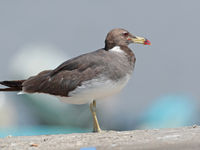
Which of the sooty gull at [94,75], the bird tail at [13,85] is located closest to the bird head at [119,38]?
the sooty gull at [94,75]

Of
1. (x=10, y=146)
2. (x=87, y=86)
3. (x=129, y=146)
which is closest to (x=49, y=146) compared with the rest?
(x=10, y=146)

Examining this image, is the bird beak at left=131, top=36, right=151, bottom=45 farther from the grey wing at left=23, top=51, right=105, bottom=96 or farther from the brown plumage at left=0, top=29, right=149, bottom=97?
the grey wing at left=23, top=51, right=105, bottom=96

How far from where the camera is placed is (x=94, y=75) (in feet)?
22.4

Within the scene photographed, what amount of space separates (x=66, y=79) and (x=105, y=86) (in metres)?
0.82

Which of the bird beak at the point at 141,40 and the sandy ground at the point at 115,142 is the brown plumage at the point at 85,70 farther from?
the sandy ground at the point at 115,142

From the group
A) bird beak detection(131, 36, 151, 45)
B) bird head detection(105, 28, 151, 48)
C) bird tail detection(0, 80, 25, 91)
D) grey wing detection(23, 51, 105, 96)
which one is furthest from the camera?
bird tail detection(0, 80, 25, 91)

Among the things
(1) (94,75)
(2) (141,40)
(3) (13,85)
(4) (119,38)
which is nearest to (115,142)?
(1) (94,75)

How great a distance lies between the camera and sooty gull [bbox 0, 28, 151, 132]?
22.3ft

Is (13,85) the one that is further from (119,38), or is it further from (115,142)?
(115,142)

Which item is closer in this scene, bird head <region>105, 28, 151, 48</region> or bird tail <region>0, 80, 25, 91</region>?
bird head <region>105, 28, 151, 48</region>

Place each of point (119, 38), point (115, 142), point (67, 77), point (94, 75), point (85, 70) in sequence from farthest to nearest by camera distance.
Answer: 1. point (119, 38)
2. point (67, 77)
3. point (85, 70)
4. point (94, 75)
5. point (115, 142)

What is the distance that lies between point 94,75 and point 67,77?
61cm

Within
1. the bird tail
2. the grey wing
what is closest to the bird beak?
the grey wing

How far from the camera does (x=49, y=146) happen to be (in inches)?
216
